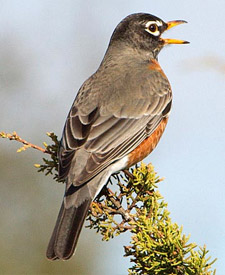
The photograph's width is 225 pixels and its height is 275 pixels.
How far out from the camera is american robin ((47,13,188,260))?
14.3 feet

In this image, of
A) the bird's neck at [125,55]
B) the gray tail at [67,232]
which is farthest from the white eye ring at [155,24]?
the gray tail at [67,232]

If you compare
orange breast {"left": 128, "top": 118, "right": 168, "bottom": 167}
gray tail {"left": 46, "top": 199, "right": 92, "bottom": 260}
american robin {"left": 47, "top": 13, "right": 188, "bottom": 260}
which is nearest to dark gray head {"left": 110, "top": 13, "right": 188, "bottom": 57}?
american robin {"left": 47, "top": 13, "right": 188, "bottom": 260}

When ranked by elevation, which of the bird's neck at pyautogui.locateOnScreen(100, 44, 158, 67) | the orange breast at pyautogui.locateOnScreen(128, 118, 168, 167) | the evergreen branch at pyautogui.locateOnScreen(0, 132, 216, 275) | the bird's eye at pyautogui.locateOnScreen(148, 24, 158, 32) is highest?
the bird's eye at pyautogui.locateOnScreen(148, 24, 158, 32)

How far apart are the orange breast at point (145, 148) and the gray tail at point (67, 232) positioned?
0.64 meters

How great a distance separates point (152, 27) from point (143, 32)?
115mm

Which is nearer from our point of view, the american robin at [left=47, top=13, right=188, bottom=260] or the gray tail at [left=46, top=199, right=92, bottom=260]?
the gray tail at [left=46, top=199, right=92, bottom=260]

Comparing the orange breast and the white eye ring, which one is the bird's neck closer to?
the white eye ring

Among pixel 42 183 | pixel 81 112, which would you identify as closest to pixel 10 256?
pixel 42 183

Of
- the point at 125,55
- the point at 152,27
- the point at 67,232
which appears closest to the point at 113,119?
the point at 67,232

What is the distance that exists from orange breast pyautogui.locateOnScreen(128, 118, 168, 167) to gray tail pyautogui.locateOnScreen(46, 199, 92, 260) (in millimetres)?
645

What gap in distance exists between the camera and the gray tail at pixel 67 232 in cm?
412

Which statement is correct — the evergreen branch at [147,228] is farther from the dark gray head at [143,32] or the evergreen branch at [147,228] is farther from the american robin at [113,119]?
the dark gray head at [143,32]

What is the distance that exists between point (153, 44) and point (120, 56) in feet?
1.22

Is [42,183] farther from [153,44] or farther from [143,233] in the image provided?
[143,233]
